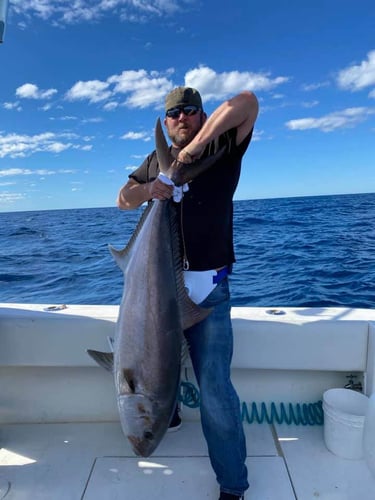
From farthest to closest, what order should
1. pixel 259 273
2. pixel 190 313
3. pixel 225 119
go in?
1. pixel 259 273
2. pixel 190 313
3. pixel 225 119

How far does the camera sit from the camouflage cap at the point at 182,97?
204 centimetres

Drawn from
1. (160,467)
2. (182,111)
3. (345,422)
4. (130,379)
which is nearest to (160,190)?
(182,111)

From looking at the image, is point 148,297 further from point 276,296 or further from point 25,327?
point 276,296

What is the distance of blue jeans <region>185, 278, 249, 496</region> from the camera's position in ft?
6.72

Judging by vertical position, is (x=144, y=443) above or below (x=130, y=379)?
below

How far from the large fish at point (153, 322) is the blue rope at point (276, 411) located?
0.95 metres

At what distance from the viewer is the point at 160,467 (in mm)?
2426

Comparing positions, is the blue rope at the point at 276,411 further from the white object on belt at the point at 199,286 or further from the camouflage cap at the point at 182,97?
the camouflage cap at the point at 182,97

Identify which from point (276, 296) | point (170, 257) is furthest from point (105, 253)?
point (170, 257)

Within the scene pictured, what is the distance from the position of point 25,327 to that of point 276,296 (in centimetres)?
490

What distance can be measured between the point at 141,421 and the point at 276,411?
135cm

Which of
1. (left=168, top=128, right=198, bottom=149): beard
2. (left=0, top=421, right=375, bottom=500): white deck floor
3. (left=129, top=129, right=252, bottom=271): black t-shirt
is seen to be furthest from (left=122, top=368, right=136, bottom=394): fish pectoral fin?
(left=168, top=128, right=198, bottom=149): beard

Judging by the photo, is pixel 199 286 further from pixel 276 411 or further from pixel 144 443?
pixel 276 411

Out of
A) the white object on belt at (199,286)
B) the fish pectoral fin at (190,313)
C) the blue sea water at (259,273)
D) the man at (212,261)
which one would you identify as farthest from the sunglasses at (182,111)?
the blue sea water at (259,273)
